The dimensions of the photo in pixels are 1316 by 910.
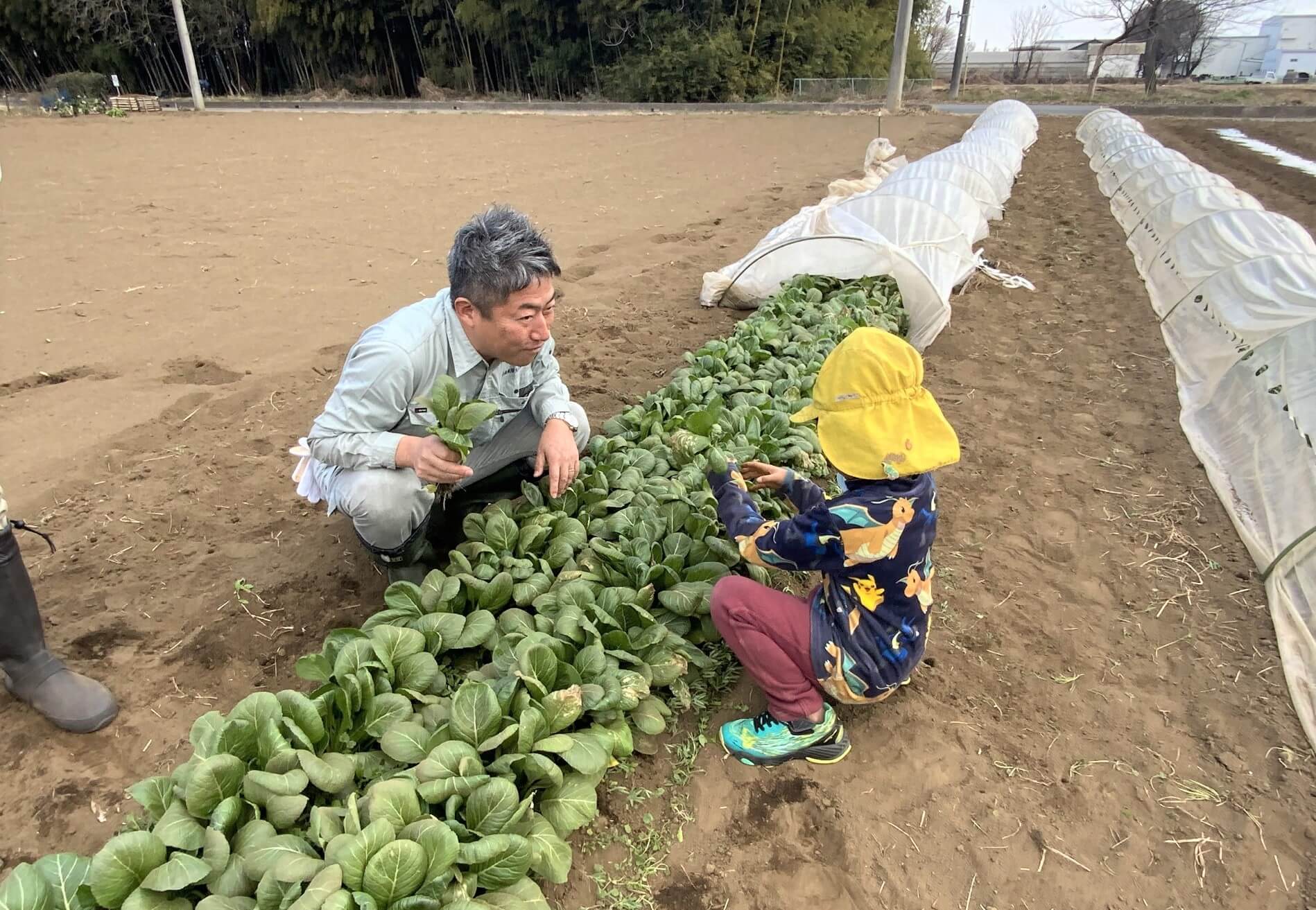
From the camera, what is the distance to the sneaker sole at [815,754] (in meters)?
2.45

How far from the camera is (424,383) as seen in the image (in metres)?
2.85

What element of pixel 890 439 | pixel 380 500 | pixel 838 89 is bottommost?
pixel 838 89

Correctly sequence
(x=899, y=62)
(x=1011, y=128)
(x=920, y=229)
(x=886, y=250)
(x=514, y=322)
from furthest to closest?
(x=899, y=62) < (x=1011, y=128) < (x=920, y=229) < (x=886, y=250) < (x=514, y=322)

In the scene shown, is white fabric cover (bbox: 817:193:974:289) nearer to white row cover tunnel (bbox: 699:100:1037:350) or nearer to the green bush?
white row cover tunnel (bbox: 699:100:1037:350)

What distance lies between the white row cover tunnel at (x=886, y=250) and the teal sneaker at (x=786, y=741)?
3928mm

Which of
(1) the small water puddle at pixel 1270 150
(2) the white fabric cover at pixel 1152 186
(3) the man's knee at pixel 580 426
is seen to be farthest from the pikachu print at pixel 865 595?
(1) the small water puddle at pixel 1270 150

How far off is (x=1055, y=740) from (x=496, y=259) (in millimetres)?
2399

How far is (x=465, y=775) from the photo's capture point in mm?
1996

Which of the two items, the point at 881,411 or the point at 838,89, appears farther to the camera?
the point at 838,89

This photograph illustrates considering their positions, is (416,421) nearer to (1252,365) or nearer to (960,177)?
(1252,365)

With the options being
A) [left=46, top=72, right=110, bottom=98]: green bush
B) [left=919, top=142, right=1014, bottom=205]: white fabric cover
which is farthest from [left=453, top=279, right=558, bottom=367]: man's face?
[left=46, top=72, right=110, bottom=98]: green bush

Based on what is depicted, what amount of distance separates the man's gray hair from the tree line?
29518 millimetres

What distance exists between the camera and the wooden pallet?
73.5 ft

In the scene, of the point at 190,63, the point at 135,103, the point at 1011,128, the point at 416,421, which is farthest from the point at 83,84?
the point at 416,421
